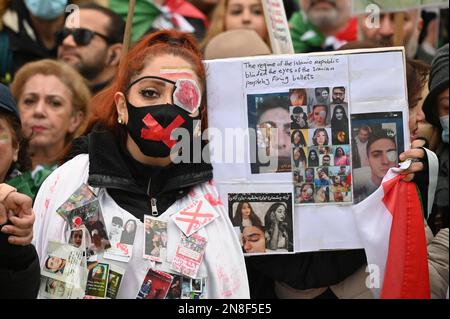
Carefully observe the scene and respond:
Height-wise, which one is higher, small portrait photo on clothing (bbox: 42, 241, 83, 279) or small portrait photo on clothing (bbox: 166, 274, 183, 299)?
small portrait photo on clothing (bbox: 42, 241, 83, 279)

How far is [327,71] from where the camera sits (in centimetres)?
332

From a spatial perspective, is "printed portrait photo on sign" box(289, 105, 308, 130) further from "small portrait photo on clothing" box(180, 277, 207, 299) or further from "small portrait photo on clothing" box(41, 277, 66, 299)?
"small portrait photo on clothing" box(41, 277, 66, 299)

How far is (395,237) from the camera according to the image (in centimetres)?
326

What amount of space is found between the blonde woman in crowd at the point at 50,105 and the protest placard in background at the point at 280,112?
118cm

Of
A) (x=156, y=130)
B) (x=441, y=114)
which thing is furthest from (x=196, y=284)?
(x=441, y=114)

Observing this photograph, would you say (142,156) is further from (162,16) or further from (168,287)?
(162,16)

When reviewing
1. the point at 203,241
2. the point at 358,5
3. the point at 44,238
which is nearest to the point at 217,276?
the point at 203,241

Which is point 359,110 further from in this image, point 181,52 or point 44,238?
point 44,238

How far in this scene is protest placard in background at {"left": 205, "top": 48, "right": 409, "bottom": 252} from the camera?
329cm

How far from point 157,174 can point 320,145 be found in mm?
633

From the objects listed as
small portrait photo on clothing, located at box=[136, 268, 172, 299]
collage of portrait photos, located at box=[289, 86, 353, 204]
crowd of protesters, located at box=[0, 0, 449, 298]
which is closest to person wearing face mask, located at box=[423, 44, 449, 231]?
crowd of protesters, located at box=[0, 0, 449, 298]

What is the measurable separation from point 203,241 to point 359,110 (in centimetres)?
78

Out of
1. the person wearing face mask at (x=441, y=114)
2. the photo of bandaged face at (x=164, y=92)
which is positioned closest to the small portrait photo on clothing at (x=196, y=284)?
the photo of bandaged face at (x=164, y=92)
